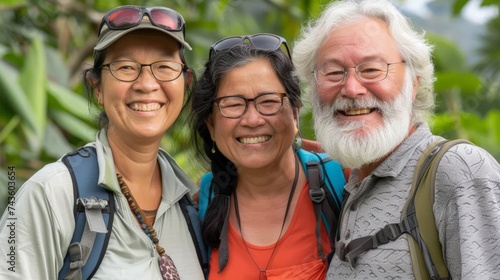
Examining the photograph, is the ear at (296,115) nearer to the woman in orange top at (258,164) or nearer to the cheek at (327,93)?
the woman in orange top at (258,164)

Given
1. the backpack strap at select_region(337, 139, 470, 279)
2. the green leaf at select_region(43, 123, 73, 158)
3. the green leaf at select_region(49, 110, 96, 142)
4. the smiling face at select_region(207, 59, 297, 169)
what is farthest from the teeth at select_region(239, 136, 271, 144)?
the green leaf at select_region(49, 110, 96, 142)

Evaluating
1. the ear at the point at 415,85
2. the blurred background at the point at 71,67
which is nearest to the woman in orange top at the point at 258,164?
the ear at the point at 415,85

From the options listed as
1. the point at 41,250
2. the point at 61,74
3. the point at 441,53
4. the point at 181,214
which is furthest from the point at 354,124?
the point at 441,53

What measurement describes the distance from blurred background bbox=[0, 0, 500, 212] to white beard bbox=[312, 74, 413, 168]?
2.33 metres

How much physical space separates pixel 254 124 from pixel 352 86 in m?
0.53

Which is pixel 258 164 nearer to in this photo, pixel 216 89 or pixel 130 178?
pixel 216 89

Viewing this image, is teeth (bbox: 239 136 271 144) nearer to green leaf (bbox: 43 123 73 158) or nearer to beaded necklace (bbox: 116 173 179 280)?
beaded necklace (bbox: 116 173 179 280)

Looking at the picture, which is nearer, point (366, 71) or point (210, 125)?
point (366, 71)

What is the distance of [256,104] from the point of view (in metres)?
3.38

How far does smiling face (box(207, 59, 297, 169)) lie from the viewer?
3.38 meters

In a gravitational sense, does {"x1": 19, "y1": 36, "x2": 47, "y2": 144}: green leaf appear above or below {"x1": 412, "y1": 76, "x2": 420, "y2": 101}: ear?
above

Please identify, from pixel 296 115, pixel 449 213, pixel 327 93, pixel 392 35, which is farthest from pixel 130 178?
pixel 449 213

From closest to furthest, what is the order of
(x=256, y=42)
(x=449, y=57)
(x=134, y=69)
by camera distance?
(x=134, y=69), (x=256, y=42), (x=449, y=57)

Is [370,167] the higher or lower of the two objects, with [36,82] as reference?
lower
